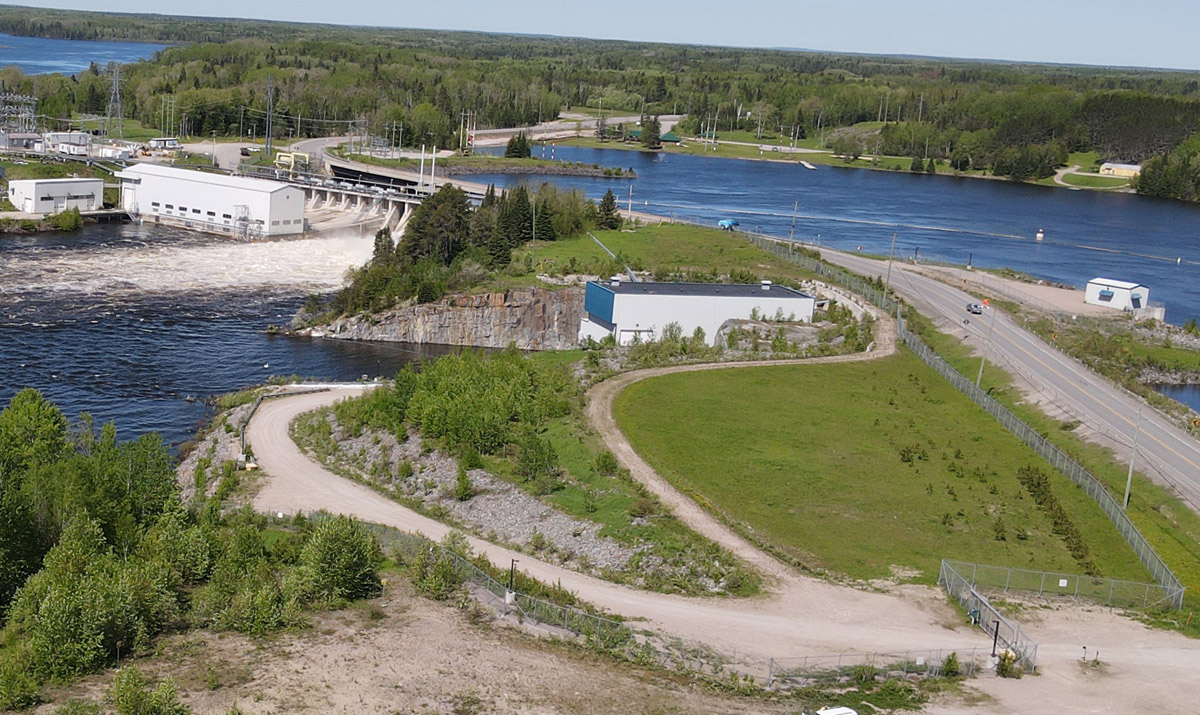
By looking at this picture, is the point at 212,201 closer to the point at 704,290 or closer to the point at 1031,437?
the point at 704,290

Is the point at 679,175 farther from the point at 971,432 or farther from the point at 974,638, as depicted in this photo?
the point at 974,638

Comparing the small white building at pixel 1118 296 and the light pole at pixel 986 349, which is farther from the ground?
the small white building at pixel 1118 296

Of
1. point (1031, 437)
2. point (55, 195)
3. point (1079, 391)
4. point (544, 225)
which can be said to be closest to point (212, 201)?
point (55, 195)

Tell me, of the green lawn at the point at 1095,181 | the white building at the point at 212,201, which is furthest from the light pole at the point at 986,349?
the green lawn at the point at 1095,181

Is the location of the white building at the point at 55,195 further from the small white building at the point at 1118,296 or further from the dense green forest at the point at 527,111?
the small white building at the point at 1118,296

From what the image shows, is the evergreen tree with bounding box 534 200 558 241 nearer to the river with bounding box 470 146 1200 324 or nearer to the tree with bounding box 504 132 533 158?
the river with bounding box 470 146 1200 324

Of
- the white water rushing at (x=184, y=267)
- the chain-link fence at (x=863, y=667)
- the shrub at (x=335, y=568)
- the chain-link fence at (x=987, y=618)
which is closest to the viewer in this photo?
the chain-link fence at (x=863, y=667)

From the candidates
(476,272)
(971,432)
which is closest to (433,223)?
(476,272)
